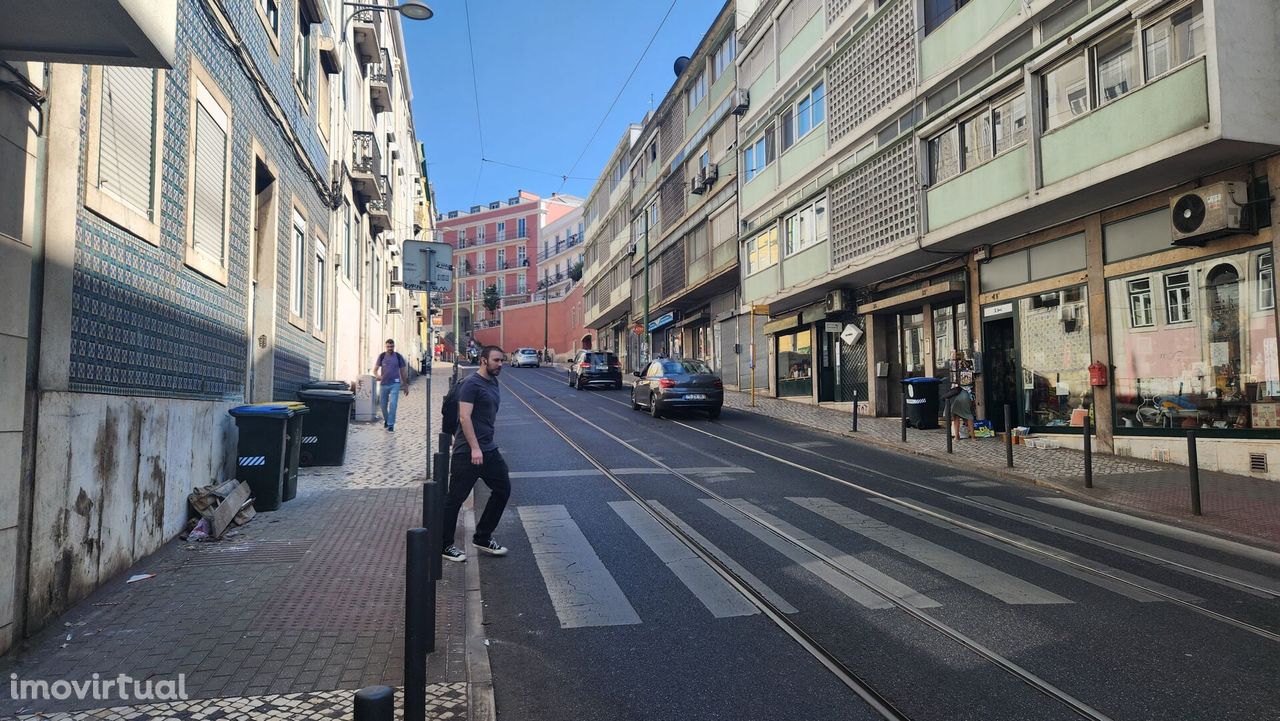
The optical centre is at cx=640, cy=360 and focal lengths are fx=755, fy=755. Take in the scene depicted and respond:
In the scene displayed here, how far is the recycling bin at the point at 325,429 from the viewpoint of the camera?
396 inches

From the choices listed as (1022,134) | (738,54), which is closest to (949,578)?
(1022,134)

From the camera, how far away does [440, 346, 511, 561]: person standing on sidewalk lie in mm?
6043

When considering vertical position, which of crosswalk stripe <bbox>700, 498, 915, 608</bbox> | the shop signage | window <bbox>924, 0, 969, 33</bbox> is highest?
window <bbox>924, 0, 969, 33</bbox>

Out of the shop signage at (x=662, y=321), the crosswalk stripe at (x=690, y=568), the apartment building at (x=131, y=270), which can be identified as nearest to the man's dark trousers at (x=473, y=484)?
the crosswalk stripe at (x=690, y=568)

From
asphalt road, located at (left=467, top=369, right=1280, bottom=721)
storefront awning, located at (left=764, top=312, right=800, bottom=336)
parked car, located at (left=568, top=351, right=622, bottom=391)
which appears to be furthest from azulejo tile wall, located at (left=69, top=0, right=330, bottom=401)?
parked car, located at (left=568, top=351, right=622, bottom=391)

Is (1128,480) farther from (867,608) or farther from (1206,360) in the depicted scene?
(867,608)

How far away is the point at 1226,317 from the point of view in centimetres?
1034

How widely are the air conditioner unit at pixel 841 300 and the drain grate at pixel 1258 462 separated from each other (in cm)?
1129

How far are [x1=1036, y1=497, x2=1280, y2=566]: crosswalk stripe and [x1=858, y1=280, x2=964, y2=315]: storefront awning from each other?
8.21m

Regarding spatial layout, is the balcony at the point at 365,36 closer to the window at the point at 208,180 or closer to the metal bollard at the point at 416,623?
the window at the point at 208,180

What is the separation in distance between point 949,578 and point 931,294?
1273 centimetres

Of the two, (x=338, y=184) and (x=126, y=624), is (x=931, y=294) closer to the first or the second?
(x=338, y=184)

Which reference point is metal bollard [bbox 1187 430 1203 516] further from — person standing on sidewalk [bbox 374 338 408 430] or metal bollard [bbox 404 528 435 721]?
person standing on sidewalk [bbox 374 338 408 430]

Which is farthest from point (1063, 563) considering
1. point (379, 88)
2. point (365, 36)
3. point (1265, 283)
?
point (379, 88)
